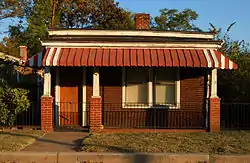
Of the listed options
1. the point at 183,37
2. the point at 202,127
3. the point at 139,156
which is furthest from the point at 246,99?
the point at 139,156

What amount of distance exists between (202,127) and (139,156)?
5.12 metres

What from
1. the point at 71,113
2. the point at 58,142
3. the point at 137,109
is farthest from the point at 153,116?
the point at 58,142

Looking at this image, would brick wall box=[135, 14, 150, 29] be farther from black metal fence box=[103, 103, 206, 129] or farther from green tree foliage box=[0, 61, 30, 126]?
green tree foliage box=[0, 61, 30, 126]

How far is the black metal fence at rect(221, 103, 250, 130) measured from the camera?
12.0 metres

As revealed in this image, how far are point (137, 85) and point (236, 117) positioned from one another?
4.04m

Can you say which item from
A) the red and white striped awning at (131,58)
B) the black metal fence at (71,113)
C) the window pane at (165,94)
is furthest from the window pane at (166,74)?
the black metal fence at (71,113)

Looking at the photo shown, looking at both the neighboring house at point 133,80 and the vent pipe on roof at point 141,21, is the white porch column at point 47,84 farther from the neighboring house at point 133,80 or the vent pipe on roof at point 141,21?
the vent pipe on roof at point 141,21

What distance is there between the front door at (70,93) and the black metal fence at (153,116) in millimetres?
1207

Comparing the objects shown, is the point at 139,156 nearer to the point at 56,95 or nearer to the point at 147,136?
the point at 147,136

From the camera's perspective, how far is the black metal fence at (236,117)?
39.4ft

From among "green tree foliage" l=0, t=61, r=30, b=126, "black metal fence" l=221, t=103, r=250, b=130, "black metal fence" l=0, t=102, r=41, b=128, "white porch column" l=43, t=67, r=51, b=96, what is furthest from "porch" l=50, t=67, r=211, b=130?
"green tree foliage" l=0, t=61, r=30, b=126

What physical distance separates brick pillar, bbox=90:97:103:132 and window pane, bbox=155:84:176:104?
8.74ft

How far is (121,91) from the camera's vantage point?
1242 centimetres

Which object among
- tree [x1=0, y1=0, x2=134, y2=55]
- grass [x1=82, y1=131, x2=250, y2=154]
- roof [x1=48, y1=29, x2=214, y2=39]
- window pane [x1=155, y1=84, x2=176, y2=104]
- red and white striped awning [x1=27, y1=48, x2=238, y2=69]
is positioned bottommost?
grass [x1=82, y1=131, x2=250, y2=154]
